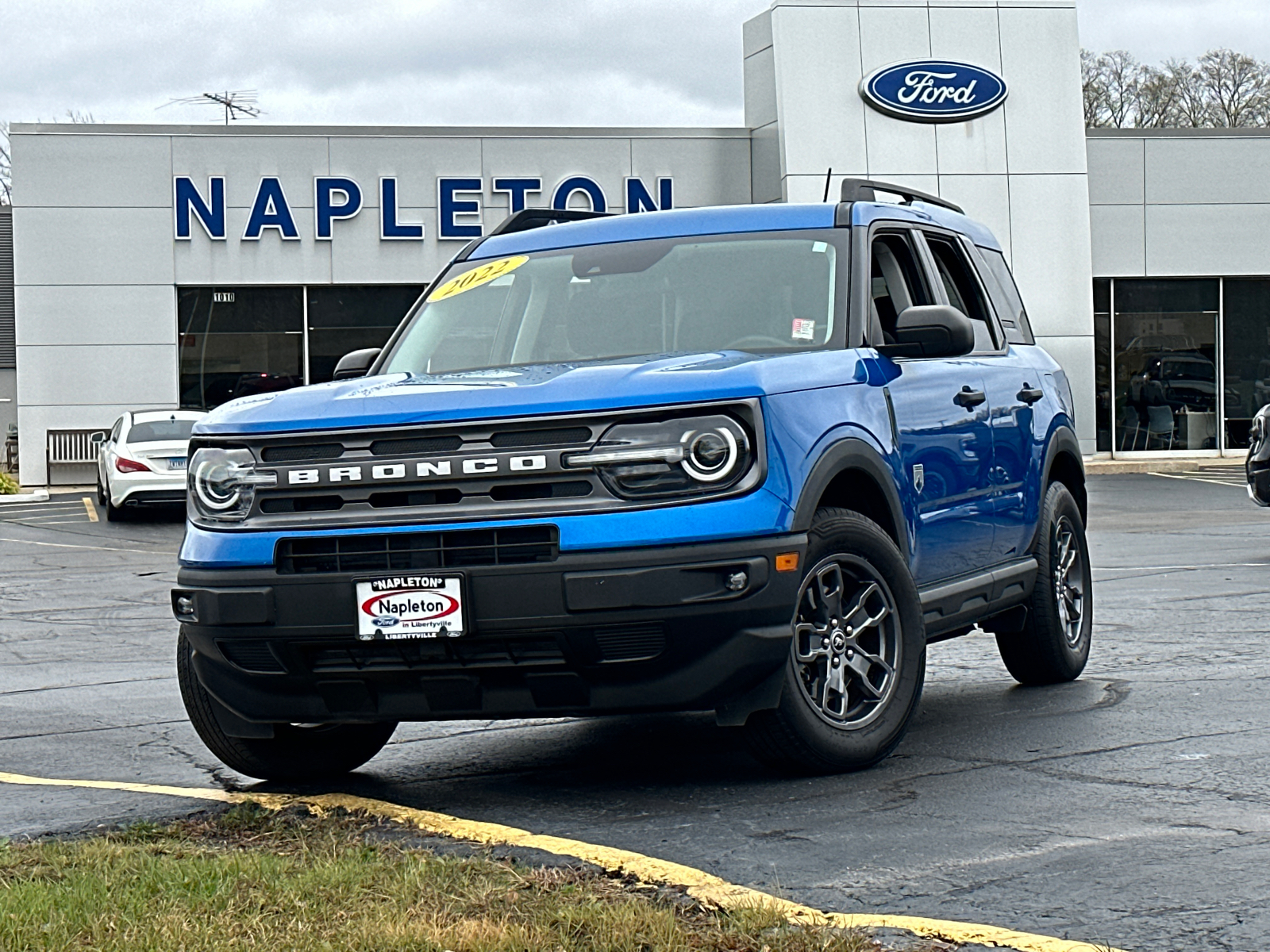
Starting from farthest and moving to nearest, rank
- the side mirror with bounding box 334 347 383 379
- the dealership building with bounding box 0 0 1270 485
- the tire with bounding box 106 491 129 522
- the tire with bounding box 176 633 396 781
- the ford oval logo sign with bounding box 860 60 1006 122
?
the ford oval logo sign with bounding box 860 60 1006 122 < the dealership building with bounding box 0 0 1270 485 < the tire with bounding box 106 491 129 522 < the side mirror with bounding box 334 347 383 379 < the tire with bounding box 176 633 396 781

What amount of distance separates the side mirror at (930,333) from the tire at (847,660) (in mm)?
812

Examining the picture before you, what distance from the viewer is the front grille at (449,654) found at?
546cm

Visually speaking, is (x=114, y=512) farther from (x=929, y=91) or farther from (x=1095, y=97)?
(x=1095, y=97)

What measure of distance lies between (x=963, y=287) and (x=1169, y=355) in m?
26.1

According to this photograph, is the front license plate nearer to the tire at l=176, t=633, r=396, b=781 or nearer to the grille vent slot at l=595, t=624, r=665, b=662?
the grille vent slot at l=595, t=624, r=665, b=662

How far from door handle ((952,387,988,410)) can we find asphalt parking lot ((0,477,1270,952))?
4.06 ft

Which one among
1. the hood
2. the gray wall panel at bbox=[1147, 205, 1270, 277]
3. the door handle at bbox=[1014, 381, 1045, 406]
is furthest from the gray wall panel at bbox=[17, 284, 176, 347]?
the hood

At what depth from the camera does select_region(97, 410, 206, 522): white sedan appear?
75.0 ft

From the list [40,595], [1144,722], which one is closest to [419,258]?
[40,595]

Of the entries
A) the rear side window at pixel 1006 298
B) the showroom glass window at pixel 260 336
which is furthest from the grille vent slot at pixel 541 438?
the showroom glass window at pixel 260 336

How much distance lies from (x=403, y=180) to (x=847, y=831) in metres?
27.0

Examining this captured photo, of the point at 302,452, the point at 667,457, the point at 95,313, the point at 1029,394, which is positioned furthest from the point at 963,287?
the point at 95,313

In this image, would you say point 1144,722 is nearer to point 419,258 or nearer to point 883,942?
point 883,942

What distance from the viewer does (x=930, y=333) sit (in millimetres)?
6516
